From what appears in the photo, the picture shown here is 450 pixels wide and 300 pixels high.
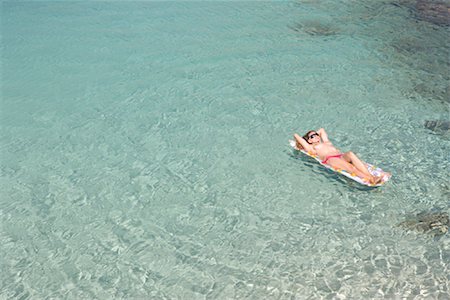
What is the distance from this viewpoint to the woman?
7.80m

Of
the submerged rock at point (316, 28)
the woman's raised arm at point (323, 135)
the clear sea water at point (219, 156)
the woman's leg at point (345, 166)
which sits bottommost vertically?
Answer: the clear sea water at point (219, 156)

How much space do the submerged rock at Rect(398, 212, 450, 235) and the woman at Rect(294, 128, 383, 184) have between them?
2.60 feet

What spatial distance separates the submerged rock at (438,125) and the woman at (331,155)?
7.42ft

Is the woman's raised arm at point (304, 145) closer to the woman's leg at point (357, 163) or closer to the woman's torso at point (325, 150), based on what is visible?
the woman's torso at point (325, 150)

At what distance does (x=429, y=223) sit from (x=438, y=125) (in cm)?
304

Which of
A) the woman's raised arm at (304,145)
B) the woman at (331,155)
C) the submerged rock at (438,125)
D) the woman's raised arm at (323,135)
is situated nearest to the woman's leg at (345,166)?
the woman at (331,155)

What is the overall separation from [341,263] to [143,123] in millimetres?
5135

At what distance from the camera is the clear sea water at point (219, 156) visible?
6.62m

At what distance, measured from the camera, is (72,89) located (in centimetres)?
1148

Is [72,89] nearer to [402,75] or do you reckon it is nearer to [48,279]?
[48,279]

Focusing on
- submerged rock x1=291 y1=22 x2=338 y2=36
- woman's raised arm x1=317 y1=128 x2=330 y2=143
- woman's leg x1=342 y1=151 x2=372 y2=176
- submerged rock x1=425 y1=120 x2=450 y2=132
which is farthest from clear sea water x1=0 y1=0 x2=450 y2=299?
woman's raised arm x1=317 y1=128 x2=330 y2=143

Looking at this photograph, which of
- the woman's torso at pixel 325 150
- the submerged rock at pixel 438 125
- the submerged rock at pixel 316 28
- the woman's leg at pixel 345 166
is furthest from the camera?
the submerged rock at pixel 316 28

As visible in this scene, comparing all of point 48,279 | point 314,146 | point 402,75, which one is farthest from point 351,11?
point 48,279

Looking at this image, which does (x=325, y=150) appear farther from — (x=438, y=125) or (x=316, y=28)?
(x=316, y=28)
